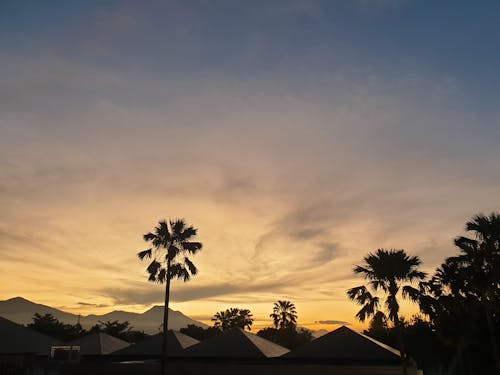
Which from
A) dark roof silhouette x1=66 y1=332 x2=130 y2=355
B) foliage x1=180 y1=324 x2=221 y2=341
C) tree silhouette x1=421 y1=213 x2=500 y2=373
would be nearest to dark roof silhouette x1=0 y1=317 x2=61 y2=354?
dark roof silhouette x1=66 y1=332 x2=130 y2=355

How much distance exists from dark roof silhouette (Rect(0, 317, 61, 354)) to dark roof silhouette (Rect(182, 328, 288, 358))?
45.5ft

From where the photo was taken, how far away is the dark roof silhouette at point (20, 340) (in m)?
37.4

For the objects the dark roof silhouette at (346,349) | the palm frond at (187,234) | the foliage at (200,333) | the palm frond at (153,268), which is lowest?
the dark roof silhouette at (346,349)

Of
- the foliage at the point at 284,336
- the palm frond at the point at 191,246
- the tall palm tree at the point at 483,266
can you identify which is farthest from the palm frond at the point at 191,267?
the foliage at the point at 284,336

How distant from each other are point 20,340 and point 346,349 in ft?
95.2

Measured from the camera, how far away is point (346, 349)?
31844 mm

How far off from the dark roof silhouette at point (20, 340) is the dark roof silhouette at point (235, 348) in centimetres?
1388

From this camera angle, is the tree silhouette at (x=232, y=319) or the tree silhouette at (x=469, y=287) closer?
the tree silhouette at (x=469, y=287)

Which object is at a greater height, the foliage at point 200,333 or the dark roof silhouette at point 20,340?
the foliage at point 200,333

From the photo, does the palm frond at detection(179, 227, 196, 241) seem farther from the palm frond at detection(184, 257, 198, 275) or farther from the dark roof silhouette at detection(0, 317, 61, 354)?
the dark roof silhouette at detection(0, 317, 61, 354)

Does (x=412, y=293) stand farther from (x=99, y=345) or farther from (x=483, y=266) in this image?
(x=99, y=345)

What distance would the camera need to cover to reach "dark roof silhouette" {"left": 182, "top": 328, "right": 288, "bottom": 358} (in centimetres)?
3422

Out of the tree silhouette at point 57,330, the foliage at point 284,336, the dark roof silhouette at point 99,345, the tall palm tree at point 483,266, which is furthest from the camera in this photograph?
the foliage at point 284,336

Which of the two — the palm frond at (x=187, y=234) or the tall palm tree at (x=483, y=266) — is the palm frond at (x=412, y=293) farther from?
the palm frond at (x=187, y=234)
